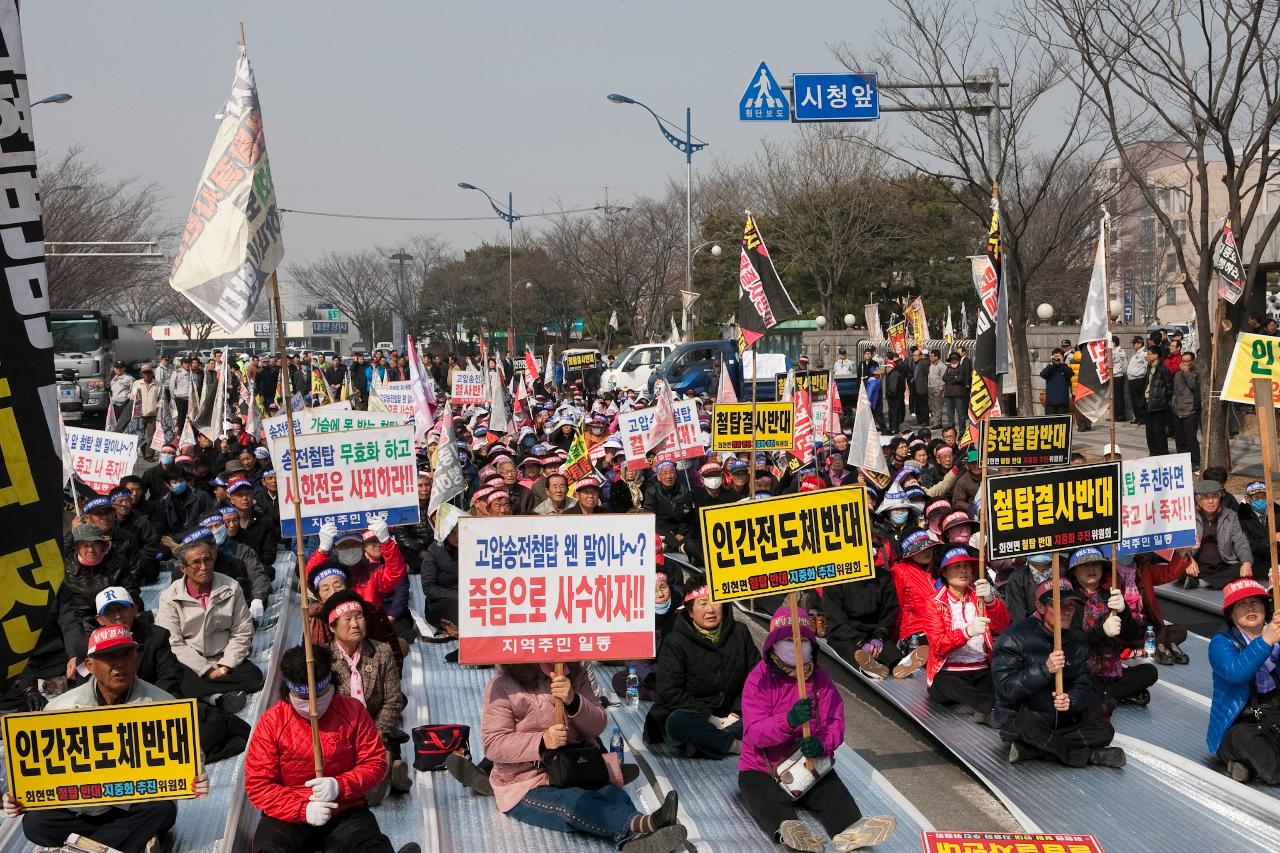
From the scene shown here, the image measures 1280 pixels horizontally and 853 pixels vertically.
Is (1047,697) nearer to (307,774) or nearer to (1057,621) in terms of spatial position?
(1057,621)

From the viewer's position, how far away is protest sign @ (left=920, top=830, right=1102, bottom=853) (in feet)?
15.8

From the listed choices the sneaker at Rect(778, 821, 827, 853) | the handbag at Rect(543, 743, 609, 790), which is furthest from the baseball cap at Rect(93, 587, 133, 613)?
the sneaker at Rect(778, 821, 827, 853)

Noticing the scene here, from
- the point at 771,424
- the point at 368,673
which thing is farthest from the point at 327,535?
the point at 771,424

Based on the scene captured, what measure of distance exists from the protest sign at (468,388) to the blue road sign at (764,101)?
888cm

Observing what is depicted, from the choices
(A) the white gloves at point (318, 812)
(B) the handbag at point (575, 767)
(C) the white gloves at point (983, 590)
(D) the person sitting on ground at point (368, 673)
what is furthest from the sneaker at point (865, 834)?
(C) the white gloves at point (983, 590)

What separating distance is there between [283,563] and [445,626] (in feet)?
12.7

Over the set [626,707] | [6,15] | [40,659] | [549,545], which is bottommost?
[626,707]

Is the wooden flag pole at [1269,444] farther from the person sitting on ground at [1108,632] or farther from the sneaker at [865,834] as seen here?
the sneaker at [865,834]

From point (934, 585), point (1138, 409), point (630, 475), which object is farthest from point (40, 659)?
point (1138, 409)

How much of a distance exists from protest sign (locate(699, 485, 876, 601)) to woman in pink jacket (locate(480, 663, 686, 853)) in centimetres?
101

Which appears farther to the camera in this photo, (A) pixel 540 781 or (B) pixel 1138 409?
(B) pixel 1138 409

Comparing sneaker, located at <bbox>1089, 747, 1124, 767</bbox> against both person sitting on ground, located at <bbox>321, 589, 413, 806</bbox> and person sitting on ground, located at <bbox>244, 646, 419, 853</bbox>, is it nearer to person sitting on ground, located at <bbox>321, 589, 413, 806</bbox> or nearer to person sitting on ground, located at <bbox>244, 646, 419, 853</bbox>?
person sitting on ground, located at <bbox>321, 589, 413, 806</bbox>

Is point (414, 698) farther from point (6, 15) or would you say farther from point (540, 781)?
point (6, 15)

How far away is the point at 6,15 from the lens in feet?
9.53
